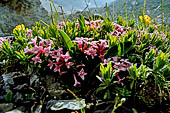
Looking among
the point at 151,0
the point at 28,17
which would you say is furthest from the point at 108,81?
the point at 151,0

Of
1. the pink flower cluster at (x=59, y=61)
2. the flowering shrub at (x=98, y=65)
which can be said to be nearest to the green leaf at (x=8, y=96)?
the flowering shrub at (x=98, y=65)

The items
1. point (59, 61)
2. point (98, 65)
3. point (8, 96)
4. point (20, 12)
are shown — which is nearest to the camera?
point (8, 96)

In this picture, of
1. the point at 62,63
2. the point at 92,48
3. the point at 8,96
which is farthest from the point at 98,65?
the point at 8,96

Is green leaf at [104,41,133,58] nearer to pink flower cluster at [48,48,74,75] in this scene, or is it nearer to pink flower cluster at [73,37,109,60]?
pink flower cluster at [73,37,109,60]

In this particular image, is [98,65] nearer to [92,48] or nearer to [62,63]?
[92,48]

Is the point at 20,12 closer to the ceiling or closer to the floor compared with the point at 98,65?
closer to the ceiling

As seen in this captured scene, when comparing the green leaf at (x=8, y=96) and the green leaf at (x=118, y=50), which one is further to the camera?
the green leaf at (x=118, y=50)

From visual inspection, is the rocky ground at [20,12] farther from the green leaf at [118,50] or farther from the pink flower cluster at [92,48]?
the green leaf at [118,50]

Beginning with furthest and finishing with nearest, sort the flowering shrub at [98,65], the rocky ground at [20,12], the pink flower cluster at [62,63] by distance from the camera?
the rocky ground at [20,12] < the pink flower cluster at [62,63] < the flowering shrub at [98,65]

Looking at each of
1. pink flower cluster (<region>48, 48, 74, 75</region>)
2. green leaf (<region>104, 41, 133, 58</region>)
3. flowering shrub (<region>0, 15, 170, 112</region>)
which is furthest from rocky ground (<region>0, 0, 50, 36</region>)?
green leaf (<region>104, 41, 133, 58</region>)

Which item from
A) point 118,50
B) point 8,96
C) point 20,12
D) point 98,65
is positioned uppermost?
point 20,12

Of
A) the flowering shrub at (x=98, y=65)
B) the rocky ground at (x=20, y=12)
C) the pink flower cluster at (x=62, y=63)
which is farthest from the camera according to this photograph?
the rocky ground at (x=20, y=12)

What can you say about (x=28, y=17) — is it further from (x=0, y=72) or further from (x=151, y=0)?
(x=151, y=0)
